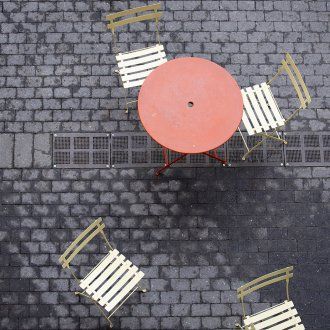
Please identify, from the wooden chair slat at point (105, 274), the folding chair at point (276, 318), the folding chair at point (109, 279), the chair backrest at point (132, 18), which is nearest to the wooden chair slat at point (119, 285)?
the folding chair at point (109, 279)

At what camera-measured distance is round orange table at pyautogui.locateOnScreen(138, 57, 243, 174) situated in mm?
7102

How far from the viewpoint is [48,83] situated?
8.27 m

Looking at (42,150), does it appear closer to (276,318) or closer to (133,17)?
(133,17)

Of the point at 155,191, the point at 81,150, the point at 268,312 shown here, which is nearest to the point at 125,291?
the point at 155,191

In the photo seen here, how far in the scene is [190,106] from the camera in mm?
7219

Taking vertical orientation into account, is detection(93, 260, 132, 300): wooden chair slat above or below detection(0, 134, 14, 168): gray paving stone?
below

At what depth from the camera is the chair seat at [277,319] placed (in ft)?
23.1

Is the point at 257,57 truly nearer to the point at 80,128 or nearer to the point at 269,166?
the point at 269,166

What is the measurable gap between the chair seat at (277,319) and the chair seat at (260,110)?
2176 millimetres

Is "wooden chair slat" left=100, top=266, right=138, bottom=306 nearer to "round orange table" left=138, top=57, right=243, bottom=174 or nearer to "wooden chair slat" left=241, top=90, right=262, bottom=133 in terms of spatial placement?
"round orange table" left=138, top=57, right=243, bottom=174

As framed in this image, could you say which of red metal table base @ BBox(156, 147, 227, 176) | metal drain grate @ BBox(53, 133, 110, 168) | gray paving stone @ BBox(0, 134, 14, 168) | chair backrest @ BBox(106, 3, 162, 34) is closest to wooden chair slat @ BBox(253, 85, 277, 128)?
red metal table base @ BBox(156, 147, 227, 176)

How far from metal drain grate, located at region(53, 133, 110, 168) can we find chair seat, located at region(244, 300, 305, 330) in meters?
2.73

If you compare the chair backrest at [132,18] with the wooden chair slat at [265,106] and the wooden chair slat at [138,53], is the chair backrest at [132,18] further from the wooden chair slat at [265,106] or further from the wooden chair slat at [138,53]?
the wooden chair slat at [265,106]

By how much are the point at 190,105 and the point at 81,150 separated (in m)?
1.74
